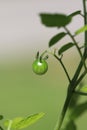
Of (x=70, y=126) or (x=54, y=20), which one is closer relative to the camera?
(x=54, y=20)

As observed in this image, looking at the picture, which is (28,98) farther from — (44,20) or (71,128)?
(44,20)

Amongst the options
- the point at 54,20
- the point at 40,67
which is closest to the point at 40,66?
the point at 40,67

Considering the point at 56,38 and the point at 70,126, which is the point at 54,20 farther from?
the point at 70,126

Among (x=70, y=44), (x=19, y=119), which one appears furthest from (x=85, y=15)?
(x=19, y=119)

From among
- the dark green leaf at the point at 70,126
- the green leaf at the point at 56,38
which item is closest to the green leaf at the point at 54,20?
the green leaf at the point at 56,38

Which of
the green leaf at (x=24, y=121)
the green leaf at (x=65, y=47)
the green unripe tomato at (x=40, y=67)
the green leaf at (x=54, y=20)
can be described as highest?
the green leaf at (x=54, y=20)

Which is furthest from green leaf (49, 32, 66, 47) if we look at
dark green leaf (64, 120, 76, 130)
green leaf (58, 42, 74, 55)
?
dark green leaf (64, 120, 76, 130)

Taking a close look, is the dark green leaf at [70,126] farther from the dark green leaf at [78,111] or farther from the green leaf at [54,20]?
the green leaf at [54,20]
